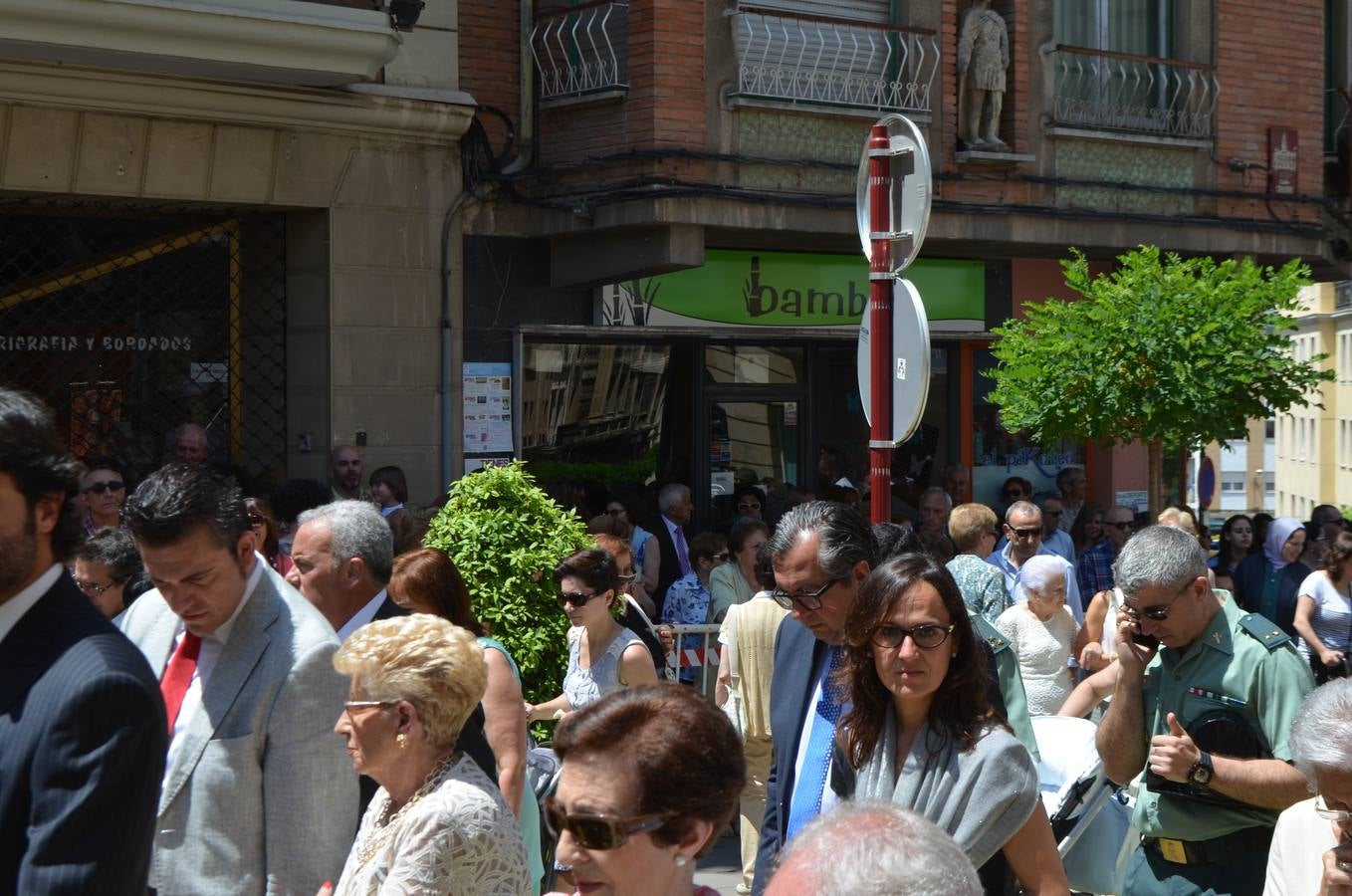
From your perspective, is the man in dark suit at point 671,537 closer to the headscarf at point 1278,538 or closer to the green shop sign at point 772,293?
the green shop sign at point 772,293

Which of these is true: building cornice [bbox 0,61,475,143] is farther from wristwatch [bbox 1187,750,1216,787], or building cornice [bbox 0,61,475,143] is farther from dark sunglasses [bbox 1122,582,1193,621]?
Answer: wristwatch [bbox 1187,750,1216,787]

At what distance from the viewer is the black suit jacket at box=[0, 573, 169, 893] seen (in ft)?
8.95

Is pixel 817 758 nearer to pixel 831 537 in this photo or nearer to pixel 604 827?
pixel 831 537

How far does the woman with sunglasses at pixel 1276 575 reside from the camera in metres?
12.3

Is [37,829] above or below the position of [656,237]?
below

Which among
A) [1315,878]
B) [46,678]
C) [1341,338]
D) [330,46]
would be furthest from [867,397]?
[1341,338]

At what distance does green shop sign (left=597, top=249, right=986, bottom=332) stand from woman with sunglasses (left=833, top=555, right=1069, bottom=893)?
31.0ft

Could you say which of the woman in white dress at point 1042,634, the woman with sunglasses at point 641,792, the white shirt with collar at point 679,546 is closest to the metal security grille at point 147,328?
the white shirt with collar at point 679,546

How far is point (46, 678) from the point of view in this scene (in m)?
2.80

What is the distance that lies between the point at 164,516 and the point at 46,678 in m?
1.09

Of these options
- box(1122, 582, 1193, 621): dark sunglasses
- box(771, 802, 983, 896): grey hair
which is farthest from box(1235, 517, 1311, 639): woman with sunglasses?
box(771, 802, 983, 896): grey hair

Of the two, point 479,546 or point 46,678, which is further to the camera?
point 479,546

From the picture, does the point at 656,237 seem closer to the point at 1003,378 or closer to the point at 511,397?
the point at 511,397

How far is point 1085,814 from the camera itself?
6031mm
